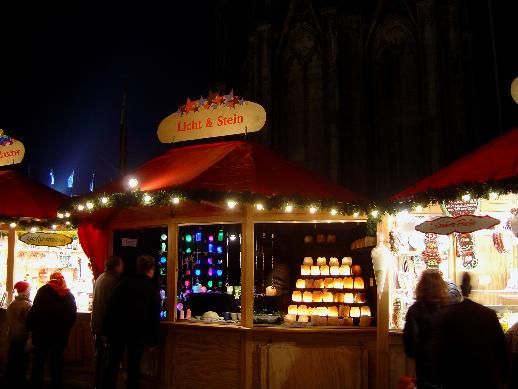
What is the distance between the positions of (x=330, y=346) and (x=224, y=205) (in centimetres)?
237

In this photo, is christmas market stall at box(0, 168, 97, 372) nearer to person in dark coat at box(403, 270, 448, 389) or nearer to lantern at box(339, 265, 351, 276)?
lantern at box(339, 265, 351, 276)

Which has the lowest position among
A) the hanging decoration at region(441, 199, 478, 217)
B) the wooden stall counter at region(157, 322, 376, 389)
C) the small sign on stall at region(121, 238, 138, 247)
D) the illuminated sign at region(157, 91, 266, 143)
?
the wooden stall counter at region(157, 322, 376, 389)

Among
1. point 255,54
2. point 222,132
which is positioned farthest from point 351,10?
point 222,132

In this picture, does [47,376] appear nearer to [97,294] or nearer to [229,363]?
[97,294]

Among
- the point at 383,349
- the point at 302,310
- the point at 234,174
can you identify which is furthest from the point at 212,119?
the point at 383,349

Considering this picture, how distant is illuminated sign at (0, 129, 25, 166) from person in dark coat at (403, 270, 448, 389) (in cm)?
989

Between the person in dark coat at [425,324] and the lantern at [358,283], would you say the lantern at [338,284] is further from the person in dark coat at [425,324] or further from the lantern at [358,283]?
the person in dark coat at [425,324]

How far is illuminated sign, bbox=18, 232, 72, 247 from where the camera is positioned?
Result: 10.2 m

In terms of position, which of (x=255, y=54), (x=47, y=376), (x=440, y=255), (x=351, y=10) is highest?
(x=351, y=10)

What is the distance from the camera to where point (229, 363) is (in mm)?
7727

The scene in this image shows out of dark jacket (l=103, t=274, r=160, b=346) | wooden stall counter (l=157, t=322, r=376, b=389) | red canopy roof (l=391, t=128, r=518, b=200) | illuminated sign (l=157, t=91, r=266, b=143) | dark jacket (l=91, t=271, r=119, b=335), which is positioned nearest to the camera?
red canopy roof (l=391, t=128, r=518, b=200)

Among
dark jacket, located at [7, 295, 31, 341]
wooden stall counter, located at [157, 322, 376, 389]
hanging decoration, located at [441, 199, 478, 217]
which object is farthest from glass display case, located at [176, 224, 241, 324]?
hanging decoration, located at [441, 199, 478, 217]

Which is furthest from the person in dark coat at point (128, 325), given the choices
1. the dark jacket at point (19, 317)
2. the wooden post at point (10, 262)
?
the wooden post at point (10, 262)

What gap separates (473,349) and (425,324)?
0.95 meters
